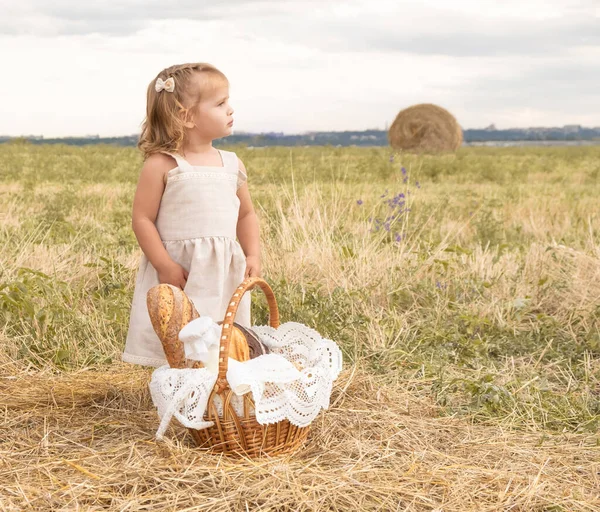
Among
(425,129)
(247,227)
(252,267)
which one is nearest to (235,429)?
(252,267)

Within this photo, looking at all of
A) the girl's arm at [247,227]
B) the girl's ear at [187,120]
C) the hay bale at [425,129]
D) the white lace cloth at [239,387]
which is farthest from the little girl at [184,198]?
the hay bale at [425,129]

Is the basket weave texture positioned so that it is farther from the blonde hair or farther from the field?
the blonde hair

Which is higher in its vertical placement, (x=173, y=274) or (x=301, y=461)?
(x=173, y=274)

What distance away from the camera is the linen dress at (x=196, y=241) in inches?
115

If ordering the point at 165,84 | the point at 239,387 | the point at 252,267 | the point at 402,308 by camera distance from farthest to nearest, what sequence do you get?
the point at 402,308
the point at 252,267
the point at 165,84
the point at 239,387

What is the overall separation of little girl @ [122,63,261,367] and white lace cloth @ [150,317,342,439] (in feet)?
1.50

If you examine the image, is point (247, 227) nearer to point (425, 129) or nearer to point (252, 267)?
point (252, 267)

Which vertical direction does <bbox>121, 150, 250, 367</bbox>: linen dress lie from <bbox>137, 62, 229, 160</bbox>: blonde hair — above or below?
below

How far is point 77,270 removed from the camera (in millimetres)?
4605

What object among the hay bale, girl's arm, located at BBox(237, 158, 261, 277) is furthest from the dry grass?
the hay bale

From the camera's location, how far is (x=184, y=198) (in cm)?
292

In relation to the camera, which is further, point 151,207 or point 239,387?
point 151,207

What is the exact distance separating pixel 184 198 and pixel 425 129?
730 inches

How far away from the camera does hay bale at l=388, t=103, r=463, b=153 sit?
20.8 m
